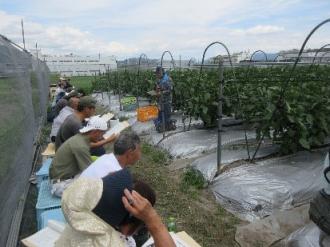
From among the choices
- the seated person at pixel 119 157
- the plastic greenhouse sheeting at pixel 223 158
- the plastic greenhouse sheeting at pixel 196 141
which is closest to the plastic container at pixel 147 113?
the plastic greenhouse sheeting at pixel 196 141

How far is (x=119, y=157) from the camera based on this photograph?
3201mm

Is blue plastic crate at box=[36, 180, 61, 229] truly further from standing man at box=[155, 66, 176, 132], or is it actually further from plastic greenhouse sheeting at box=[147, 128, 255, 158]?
standing man at box=[155, 66, 176, 132]

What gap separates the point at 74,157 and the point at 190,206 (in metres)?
1.76

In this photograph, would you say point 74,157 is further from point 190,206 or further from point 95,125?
point 190,206

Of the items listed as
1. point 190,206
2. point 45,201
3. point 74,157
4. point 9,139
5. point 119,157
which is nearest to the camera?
point 119,157

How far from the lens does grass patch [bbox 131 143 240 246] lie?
4.42 m

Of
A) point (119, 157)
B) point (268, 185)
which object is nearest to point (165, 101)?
point (268, 185)

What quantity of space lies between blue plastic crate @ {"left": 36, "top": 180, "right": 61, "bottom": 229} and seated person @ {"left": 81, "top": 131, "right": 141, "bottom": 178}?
1037 mm

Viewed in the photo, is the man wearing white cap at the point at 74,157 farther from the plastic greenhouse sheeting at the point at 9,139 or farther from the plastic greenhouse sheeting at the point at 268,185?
the plastic greenhouse sheeting at the point at 268,185

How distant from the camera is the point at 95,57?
5634 centimetres

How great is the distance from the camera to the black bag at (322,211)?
3205mm

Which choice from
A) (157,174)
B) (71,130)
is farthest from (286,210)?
(71,130)

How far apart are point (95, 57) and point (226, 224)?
5392 centimetres

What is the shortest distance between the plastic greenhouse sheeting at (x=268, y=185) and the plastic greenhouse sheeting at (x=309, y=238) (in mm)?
1039
